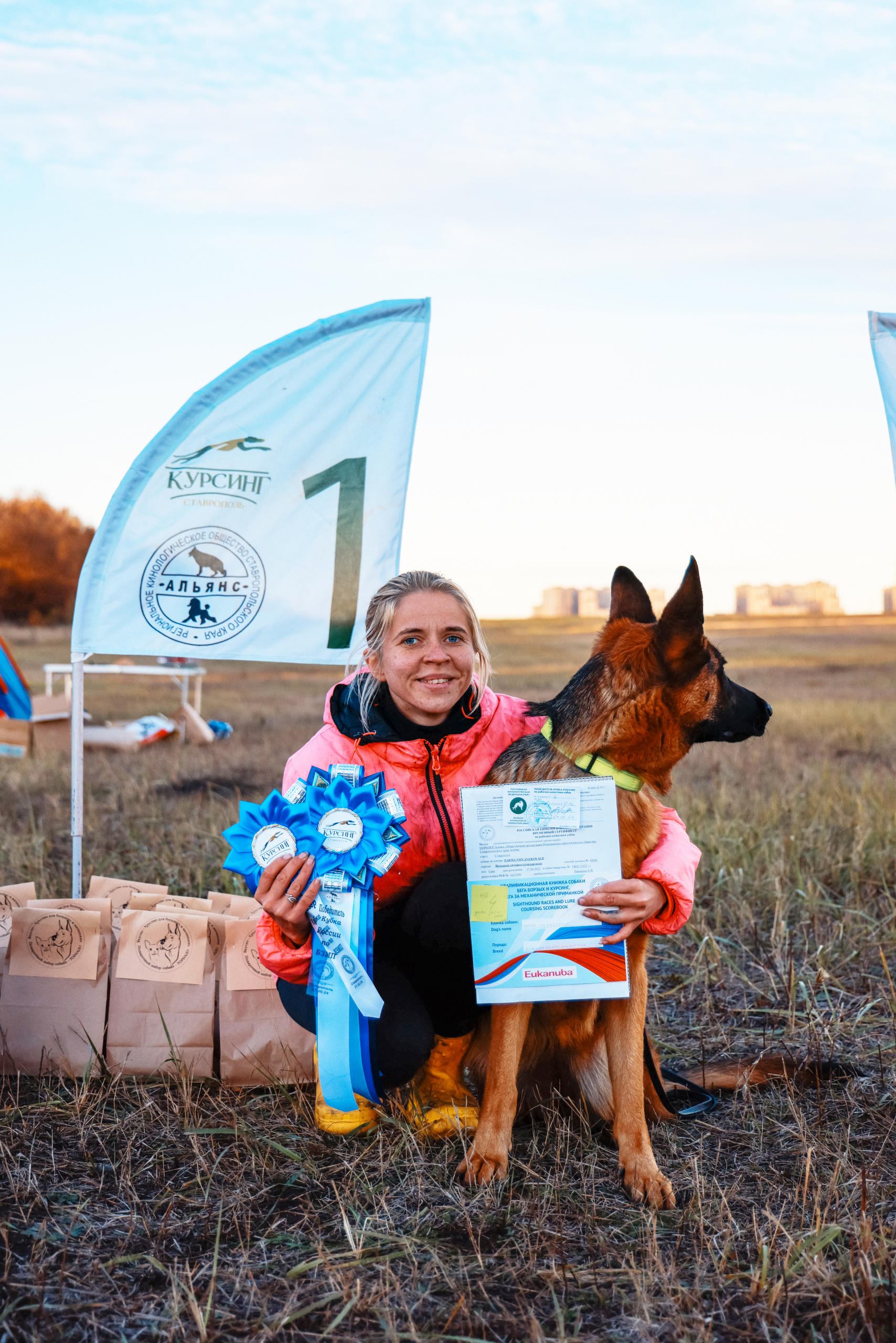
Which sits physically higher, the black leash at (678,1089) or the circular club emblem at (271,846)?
the circular club emblem at (271,846)

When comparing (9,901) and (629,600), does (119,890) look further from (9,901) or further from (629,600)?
(629,600)

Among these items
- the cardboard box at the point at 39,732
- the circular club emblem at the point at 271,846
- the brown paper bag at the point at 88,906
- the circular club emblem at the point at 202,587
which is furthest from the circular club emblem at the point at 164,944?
the cardboard box at the point at 39,732

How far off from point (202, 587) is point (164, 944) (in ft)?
5.53

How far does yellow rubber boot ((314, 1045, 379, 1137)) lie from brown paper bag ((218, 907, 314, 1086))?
1.00ft

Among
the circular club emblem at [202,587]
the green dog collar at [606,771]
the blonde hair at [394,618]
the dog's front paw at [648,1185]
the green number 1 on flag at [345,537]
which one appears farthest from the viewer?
the green number 1 on flag at [345,537]

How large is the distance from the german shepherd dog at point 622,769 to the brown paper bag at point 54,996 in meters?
1.28

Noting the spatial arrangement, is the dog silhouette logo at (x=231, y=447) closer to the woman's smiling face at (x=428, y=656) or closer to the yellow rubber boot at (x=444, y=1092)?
the woman's smiling face at (x=428, y=656)

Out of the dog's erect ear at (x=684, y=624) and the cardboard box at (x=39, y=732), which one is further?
the cardboard box at (x=39, y=732)

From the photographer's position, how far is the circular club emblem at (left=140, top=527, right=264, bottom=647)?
165 inches

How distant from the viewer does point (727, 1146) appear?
273cm

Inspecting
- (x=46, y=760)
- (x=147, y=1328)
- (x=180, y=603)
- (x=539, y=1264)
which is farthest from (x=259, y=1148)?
(x=46, y=760)

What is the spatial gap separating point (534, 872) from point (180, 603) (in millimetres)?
2358

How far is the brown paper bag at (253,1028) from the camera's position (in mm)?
3082

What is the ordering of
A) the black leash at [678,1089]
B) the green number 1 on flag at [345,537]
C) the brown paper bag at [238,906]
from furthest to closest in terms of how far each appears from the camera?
the green number 1 on flag at [345,537], the brown paper bag at [238,906], the black leash at [678,1089]
